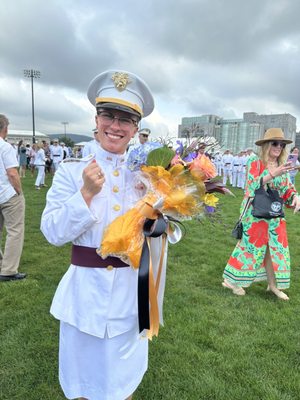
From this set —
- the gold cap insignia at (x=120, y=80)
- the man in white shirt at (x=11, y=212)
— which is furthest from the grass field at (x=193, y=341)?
the gold cap insignia at (x=120, y=80)

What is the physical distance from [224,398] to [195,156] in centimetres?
211

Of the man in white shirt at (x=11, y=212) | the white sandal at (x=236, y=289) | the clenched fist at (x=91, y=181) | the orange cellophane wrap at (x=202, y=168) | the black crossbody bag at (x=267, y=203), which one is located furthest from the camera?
the white sandal at (x=236, y=289)

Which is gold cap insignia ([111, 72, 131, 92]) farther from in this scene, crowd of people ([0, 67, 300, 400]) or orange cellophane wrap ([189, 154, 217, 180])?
orange cellophane wrap ([189, 154, 217, 180])

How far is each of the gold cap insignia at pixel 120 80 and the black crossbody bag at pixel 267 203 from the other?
2949 mm

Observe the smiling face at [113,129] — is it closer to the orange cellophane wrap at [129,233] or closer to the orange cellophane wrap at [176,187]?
the orange cellophane wrap at [176,187]

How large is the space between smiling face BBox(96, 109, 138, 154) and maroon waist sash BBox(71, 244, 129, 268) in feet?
1.85


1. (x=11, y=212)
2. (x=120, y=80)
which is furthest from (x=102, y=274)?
(x=11, y=212)

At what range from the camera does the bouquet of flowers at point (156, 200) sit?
5.57 ft

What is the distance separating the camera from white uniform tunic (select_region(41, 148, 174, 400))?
179 cm

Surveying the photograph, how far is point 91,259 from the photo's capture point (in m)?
1.81

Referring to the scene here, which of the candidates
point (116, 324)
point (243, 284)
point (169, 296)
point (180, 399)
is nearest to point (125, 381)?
point (116, 324)

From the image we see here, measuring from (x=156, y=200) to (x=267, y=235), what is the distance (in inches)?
130

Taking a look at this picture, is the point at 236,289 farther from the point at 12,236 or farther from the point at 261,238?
the point at 12,236

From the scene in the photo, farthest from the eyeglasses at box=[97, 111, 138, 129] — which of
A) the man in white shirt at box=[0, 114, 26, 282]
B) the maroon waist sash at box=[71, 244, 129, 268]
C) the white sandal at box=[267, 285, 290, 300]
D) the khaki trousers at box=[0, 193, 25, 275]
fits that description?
the white sandal at box=[267, 285, 290, 300]
